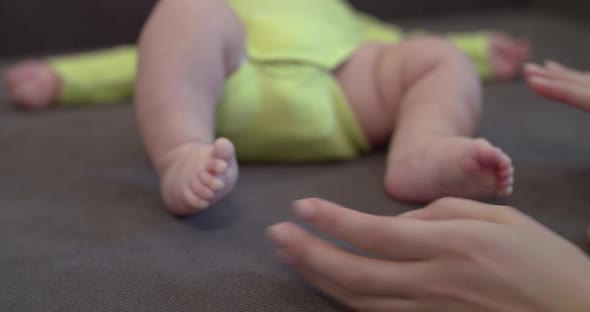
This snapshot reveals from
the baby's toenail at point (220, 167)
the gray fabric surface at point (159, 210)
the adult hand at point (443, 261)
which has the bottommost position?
the gray fabric surface at point (159, 210)

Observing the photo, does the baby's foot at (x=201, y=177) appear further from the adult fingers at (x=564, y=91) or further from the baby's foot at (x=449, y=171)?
the adult fingers at (x=564, y=91)

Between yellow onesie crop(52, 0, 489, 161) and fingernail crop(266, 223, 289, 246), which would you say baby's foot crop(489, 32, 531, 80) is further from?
fingernail crop(266, 223, 289, 246)

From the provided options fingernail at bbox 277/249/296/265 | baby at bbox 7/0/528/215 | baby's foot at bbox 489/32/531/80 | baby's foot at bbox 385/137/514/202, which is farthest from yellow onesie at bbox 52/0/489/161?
baby's foot at bbox 489/32/531/80

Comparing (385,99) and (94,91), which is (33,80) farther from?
(385,99)

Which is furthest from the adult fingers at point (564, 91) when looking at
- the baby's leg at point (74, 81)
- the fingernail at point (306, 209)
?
the baby's leg at point (74, 81)

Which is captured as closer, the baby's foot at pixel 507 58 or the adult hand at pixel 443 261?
the adult hand at pixel 443 261

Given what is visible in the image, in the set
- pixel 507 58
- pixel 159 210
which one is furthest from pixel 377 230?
pixel 507 58

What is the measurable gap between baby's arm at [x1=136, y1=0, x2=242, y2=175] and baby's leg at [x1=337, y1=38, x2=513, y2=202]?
21 centimetres

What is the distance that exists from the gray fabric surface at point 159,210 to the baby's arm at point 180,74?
8 cm

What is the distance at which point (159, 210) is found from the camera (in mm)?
632

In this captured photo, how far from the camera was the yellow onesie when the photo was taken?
740 millimetres

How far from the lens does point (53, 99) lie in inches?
41.2

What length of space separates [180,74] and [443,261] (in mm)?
363

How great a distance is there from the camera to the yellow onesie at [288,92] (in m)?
0.74
